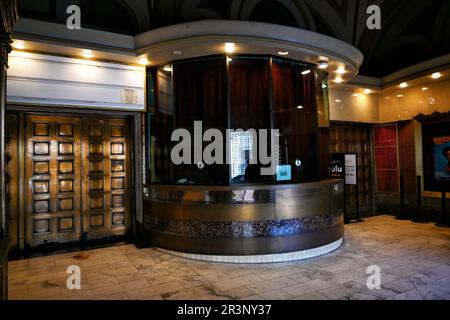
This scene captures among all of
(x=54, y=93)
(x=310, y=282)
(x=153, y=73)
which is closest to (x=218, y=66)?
(x=153, y=73)

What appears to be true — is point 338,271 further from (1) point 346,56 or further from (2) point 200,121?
(1) point 346,56

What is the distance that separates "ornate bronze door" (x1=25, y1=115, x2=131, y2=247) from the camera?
16.7 ft

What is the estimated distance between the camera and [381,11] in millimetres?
7219

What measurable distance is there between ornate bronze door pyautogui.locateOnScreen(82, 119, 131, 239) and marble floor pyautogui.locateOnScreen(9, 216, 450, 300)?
1.61 ft

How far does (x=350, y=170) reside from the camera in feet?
23.0

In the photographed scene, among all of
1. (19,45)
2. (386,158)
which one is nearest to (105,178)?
(19,45)

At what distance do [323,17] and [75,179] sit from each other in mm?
6201

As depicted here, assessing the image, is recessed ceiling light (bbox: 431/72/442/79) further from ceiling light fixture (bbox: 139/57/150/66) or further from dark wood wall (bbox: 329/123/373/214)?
ceiling light fixture (bbox: 139/57/150/66)

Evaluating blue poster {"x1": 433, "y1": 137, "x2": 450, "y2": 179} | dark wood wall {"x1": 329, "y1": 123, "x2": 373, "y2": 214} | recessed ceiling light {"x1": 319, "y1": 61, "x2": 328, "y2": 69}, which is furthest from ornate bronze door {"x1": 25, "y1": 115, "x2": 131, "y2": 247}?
blue poster {"x1": 433, "y1": 137, "x2": 450, "y2": 179}

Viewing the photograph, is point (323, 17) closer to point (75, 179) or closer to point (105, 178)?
point (105, 178)

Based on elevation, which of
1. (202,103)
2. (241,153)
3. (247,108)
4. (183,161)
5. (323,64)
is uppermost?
(323,64)

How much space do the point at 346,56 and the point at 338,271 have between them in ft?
12.3

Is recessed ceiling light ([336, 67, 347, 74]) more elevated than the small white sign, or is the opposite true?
recessed ceiling light ([336, 67, 347, 74])

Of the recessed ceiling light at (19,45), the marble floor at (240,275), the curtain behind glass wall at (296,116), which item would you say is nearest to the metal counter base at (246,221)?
the marble floor at (240,275)
